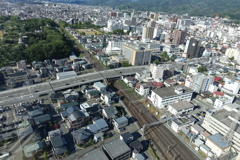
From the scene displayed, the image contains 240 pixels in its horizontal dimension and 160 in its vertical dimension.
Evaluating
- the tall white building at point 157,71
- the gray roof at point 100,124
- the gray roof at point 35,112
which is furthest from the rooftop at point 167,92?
the gray roof at point 35,112

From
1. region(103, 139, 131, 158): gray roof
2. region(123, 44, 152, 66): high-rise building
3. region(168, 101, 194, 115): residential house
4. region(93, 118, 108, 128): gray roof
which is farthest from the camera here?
region(123, 44, 152, 66): high-rise building

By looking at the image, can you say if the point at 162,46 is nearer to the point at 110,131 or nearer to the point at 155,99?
the point at 155,99

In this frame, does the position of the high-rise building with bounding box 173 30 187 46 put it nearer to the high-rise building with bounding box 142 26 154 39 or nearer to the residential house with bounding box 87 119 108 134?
the high-rise building with bounding box 142 26 154 39

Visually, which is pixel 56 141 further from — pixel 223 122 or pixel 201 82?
pixel 201 82

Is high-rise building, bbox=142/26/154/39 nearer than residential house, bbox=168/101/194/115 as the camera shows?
No

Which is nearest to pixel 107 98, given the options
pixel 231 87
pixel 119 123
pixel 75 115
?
pixel 119 123

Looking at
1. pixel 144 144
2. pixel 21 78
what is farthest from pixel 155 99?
pixel 21 78

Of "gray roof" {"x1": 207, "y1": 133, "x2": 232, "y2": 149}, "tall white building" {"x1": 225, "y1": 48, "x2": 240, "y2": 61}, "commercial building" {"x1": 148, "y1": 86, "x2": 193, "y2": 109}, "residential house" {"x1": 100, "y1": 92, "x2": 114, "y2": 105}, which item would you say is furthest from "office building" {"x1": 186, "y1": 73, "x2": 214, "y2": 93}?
"tall white building" {"x1": 225, "y1": 48, "x2": 240, "y2": 61}
